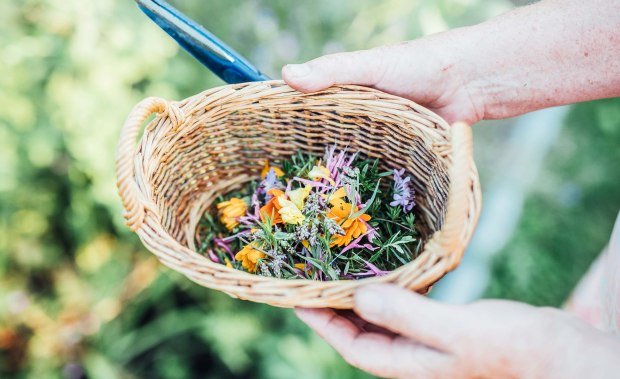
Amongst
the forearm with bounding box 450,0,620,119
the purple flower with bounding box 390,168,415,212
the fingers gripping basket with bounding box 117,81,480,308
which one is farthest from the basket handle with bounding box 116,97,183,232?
the forearm with bounding box 450,0,620,119

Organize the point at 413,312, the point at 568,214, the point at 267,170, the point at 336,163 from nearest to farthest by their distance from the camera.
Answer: the point at 413,312 → the point at 336,163 → the point at 267,170 → the point at 568,214

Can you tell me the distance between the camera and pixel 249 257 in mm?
1082

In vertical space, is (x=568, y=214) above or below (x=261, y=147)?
below

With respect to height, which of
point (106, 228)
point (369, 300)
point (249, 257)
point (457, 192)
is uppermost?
point (457, 192)

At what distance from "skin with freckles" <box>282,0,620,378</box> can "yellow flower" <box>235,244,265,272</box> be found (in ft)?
0.47

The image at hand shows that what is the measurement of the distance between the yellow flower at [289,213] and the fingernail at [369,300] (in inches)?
9.9

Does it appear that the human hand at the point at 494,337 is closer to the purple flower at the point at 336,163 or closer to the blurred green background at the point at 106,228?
the purple flower at the point at 336,163

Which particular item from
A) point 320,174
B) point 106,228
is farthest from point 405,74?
point 106,228

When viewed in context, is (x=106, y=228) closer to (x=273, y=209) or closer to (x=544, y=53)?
(x=273, y=209)

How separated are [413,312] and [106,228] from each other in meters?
1.45

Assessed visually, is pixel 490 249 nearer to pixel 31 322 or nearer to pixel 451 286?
pixel 451 286

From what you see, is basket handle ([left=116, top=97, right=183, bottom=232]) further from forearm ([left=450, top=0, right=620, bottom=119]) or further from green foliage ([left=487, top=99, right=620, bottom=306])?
green foliage ([left=487, top=99, right=620, bottom=306])

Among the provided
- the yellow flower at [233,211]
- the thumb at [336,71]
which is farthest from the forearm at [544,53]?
the yellow flower at [233,211]

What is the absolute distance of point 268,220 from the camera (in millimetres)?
1086
